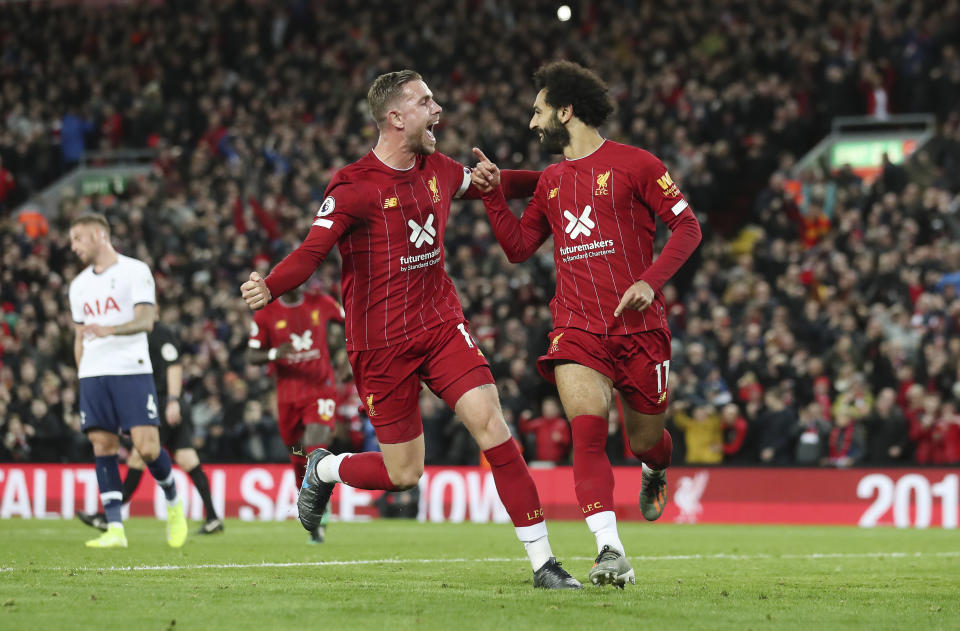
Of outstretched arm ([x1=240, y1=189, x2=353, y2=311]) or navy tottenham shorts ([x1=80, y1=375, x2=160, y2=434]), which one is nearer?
outstretched arm ([x1=240, y1=189, x2=353, y2=311])

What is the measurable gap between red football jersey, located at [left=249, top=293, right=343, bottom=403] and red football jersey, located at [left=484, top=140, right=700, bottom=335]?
16.2 ft

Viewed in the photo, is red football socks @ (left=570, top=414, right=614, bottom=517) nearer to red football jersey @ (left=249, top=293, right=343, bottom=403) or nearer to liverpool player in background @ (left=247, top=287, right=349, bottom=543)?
liverpool player in background @ (left=247, top=287, right=349, bottom=543)

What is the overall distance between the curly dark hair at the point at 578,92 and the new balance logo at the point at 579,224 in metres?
0.58

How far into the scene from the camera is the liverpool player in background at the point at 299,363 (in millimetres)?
12508

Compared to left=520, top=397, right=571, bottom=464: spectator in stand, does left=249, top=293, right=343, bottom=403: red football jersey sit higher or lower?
higher

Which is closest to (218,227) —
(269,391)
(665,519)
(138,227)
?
(138,227)

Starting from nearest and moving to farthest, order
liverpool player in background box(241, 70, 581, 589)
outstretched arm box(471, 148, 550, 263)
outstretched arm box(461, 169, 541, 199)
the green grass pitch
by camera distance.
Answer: the green grass pitch, liverpool player in background box(241, 70, 581, 589), outstretched arm box(471, 148, 550, 263), outstretched arm box(461, 169, 541, 199)

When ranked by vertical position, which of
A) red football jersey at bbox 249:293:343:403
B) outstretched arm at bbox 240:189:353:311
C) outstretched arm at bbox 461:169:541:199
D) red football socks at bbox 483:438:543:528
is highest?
outstretched arm at bbox 461:169:541:199

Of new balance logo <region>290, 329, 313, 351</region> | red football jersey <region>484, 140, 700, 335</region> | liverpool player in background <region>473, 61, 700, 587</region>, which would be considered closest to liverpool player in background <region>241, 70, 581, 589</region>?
liverpool player in background <region>473, 61, 700, 587</region>

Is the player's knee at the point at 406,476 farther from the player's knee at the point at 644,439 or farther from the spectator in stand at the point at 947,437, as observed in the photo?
the spectator in stand at the point at 947,437

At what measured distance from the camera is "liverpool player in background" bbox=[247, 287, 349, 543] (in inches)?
492

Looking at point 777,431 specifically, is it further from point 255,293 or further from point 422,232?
point 255,293

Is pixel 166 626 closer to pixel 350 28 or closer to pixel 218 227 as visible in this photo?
pixel 218 227

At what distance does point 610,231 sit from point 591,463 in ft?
4.47
